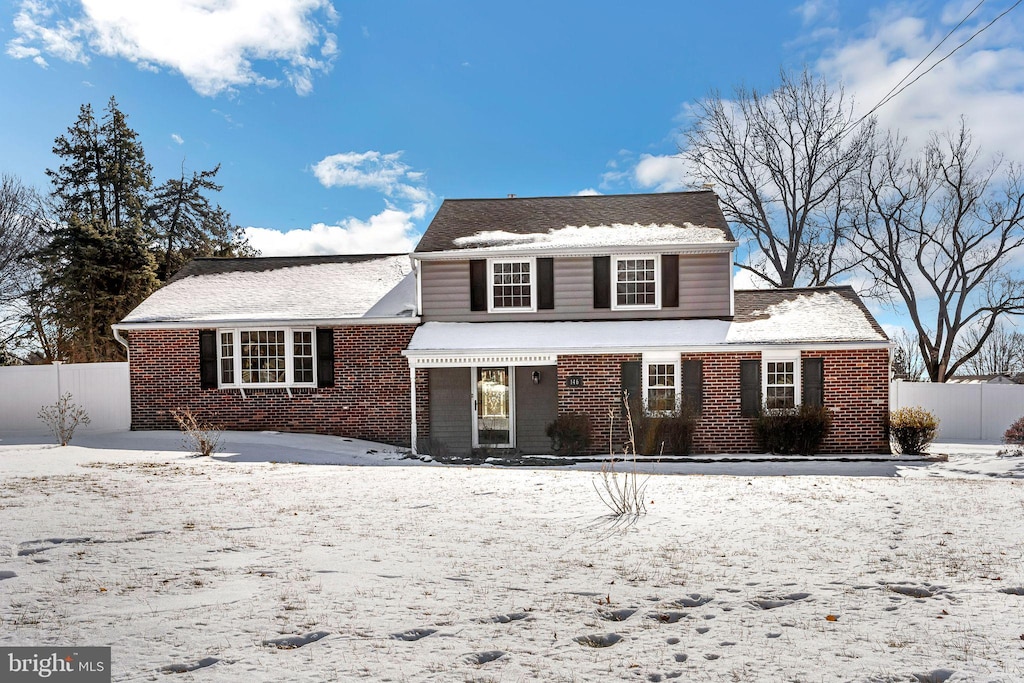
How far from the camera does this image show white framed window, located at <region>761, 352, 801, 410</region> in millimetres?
16125

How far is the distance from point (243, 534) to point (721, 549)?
15.8 feet

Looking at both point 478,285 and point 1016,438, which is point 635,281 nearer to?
point 478,285

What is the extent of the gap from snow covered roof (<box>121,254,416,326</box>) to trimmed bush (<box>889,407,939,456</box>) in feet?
39.5

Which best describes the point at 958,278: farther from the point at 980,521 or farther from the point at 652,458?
the point at 980,521

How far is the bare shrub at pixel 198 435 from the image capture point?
539 inches

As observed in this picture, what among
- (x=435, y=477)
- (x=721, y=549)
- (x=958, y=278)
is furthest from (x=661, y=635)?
(x=958, y=278)

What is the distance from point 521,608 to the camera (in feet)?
16.8

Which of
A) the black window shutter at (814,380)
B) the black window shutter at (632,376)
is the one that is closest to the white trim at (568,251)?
the black window shutter at (632,376)

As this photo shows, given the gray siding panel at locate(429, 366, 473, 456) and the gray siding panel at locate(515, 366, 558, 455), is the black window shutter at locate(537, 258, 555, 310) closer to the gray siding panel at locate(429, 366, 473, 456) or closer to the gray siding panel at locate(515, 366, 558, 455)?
the gray siding panel at locate(515, 366, 558, 455)

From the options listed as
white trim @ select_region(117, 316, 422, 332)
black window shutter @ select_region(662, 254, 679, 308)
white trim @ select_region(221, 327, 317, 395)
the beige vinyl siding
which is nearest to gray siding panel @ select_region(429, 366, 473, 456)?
the beige vinyl siding

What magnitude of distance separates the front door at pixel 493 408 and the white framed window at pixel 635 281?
3.47 m

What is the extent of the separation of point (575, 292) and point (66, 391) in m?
14.3

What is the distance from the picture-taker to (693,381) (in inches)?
639

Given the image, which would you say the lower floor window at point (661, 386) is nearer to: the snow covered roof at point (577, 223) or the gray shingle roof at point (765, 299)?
the gray shingle roof at point (765, 299)
